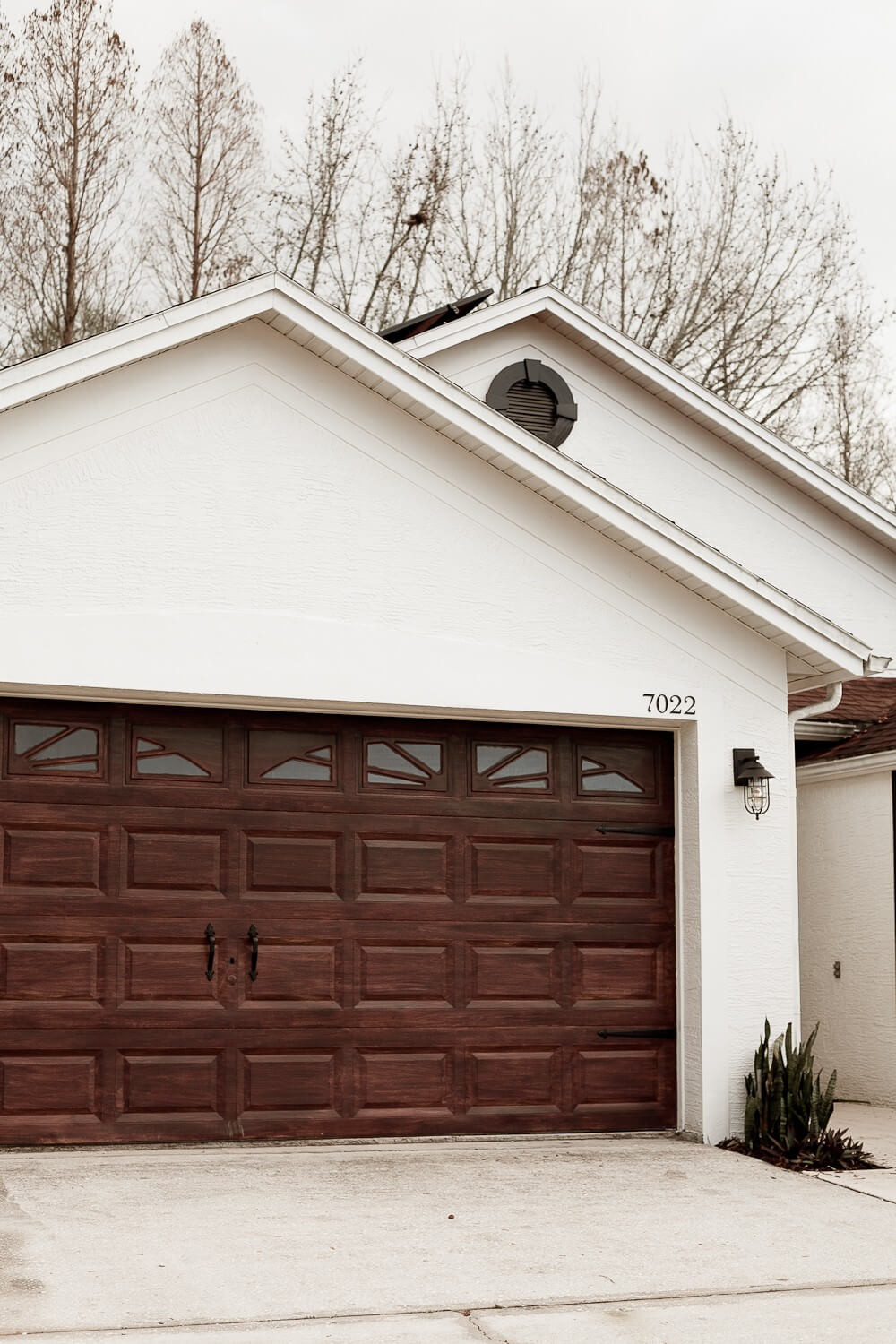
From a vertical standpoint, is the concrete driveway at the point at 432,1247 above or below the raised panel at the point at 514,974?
below

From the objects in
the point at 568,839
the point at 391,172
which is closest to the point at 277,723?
the point at 568,839

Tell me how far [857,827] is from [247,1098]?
5.37 meters

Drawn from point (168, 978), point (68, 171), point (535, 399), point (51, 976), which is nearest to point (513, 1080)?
point (168, 978)

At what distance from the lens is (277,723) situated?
9344mm

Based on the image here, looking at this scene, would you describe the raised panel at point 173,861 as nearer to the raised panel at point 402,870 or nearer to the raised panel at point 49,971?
the raised panel at point 49,971

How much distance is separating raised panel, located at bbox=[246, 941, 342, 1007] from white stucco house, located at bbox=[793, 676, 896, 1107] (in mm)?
4163

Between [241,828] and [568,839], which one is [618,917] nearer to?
[568,839]

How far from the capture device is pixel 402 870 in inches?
374

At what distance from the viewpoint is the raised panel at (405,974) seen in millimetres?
9367

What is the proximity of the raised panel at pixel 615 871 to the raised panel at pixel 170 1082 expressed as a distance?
2.55 metres

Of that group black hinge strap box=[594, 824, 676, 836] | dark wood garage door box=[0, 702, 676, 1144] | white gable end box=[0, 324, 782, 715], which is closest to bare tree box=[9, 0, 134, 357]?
white gable end box=[0, 324, 782, 715]

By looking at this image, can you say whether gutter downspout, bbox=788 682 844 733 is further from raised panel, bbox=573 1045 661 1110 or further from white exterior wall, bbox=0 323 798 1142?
raised panel, bbox=573 1045 661 1110

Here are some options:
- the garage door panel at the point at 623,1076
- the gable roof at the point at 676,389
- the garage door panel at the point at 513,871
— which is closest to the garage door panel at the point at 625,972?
the garage door panel at the point at 623,1076

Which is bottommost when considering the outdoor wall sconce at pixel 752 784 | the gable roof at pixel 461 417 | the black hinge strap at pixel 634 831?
the black hinge strap at pixel 634 831
